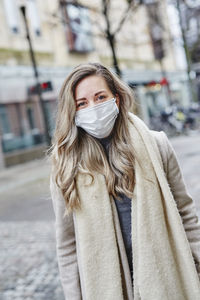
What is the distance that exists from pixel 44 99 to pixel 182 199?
16982 millimetres

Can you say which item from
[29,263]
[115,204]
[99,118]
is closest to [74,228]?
[115,204]

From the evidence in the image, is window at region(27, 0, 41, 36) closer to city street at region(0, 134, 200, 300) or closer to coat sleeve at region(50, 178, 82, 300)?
city street at region(0, 134, 200, 300)

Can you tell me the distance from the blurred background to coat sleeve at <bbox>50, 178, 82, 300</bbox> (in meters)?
0.56

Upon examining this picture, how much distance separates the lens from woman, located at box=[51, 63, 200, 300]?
1557 millimetres

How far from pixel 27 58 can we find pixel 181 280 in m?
17.6

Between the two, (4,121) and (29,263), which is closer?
(29,263)

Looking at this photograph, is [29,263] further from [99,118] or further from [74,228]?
[99,118]

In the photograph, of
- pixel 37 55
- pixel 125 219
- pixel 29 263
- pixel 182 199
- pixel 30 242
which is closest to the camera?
pixel 125 219

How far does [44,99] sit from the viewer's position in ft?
59.5

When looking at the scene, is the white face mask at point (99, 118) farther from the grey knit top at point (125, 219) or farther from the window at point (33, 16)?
the window at point (33, 16)

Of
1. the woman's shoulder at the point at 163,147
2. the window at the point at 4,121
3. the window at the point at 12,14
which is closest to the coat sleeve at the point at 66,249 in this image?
the woman's shoulder at the point at 163,147

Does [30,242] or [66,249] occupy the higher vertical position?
[66,249]

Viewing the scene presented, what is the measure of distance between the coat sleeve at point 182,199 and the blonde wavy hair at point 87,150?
203 mm

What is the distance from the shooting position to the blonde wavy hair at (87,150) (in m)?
1.62
